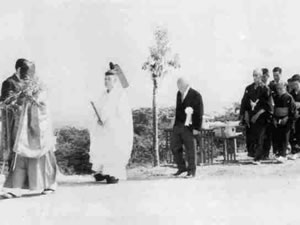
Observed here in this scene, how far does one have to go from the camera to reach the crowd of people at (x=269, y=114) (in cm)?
934

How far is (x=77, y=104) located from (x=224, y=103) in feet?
7.08

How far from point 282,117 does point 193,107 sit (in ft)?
6.89

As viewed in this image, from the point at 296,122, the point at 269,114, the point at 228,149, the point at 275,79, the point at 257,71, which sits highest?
the point at 257,71

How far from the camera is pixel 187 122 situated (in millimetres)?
8031

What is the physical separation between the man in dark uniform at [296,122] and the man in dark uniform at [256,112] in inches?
21.4

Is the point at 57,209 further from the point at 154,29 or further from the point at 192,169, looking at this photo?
the point at 154,29

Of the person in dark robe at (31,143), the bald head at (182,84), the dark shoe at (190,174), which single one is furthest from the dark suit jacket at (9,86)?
the dark shoe at (190,174)

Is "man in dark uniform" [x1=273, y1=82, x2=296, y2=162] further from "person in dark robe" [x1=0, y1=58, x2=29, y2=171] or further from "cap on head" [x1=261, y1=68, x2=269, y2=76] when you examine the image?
"person in dark robe" [x1=0, y1=58, x2=29, y2=171]

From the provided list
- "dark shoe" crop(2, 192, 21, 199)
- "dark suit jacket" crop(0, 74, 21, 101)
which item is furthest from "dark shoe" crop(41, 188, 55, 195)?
"dark suit jacket" crop(0, 74, 21, 101)

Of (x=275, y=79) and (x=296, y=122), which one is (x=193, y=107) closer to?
(x=275, y=79)

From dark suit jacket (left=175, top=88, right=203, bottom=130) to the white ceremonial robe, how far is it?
718 millimetres

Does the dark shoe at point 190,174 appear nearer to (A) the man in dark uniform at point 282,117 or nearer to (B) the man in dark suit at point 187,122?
(B) the man in dark suit at point 187,122

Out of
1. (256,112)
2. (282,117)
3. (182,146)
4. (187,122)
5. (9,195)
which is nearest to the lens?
(9,195)

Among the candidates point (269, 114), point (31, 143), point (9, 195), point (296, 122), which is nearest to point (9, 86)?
point (31, 143)
